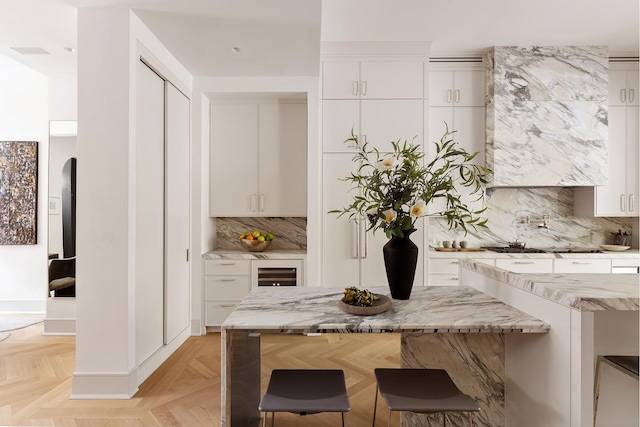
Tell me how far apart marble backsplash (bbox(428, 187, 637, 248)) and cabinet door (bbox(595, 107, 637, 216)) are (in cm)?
31

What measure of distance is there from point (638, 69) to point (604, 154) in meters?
1.12

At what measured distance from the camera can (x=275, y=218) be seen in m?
4.72

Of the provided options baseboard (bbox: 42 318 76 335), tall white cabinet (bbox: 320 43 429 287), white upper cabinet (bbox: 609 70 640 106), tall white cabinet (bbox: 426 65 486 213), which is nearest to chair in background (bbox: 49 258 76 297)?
baseboard (bbox: 42 318 76 335)

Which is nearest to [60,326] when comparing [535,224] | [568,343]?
[568,343]

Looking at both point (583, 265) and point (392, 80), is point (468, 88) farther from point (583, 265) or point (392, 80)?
point (583, 265)

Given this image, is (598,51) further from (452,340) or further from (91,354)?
(91,354)

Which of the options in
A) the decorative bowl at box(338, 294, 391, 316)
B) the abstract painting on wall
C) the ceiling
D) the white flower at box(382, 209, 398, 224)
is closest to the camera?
the decorative bowl at box(338, 294, 391, 316)

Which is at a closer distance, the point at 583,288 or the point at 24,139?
the point at 583,288

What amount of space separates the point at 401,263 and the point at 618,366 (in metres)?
0.86

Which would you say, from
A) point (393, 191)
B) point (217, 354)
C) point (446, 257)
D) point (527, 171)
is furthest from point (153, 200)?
point (527, 171)

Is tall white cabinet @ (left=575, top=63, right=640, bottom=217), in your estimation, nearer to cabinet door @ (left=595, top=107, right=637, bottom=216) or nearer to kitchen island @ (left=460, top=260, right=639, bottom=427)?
cabinet door @ (left=595, top=107, right=637, bottom=216)

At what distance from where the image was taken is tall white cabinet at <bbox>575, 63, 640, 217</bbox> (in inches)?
167

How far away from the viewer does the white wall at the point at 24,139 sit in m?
4.88

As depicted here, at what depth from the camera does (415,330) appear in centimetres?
148
